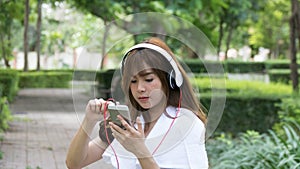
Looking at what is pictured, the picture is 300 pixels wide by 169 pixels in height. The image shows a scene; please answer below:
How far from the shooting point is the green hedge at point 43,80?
3297 cm

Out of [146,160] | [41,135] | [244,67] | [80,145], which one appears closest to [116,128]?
[146,160]

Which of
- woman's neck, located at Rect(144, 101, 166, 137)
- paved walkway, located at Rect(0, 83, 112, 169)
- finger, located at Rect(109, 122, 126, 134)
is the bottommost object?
paved walkway, located at Rect(0, 83, 112, 169)

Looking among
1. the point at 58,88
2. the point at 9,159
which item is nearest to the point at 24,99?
the point at 58,88

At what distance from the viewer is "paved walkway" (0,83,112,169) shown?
801cm

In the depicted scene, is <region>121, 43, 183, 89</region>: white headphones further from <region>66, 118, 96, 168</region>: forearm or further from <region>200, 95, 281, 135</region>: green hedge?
<region>200, 95, 281, 135</region>: green hedge

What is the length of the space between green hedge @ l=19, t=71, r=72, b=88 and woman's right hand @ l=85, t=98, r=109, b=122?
99.4 ft

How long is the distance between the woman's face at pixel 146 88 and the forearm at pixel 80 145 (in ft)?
0.60

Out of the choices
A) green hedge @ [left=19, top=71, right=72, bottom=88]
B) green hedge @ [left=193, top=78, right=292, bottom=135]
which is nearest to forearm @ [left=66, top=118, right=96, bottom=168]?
green hedge @ [left=193, top=78, right=292, bottom=135]

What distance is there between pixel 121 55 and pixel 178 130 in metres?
0.50

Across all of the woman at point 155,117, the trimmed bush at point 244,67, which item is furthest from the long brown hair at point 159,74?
the trimmed bush at point 244,67

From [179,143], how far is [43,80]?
31405mm

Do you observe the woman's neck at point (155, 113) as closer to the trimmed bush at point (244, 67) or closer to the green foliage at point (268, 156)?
the green foliage at point (268, 156)

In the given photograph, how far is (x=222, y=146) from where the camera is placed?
9.30m

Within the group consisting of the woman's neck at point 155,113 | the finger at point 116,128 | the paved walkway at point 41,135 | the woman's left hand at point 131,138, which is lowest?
the paved walkway at point 41,135
